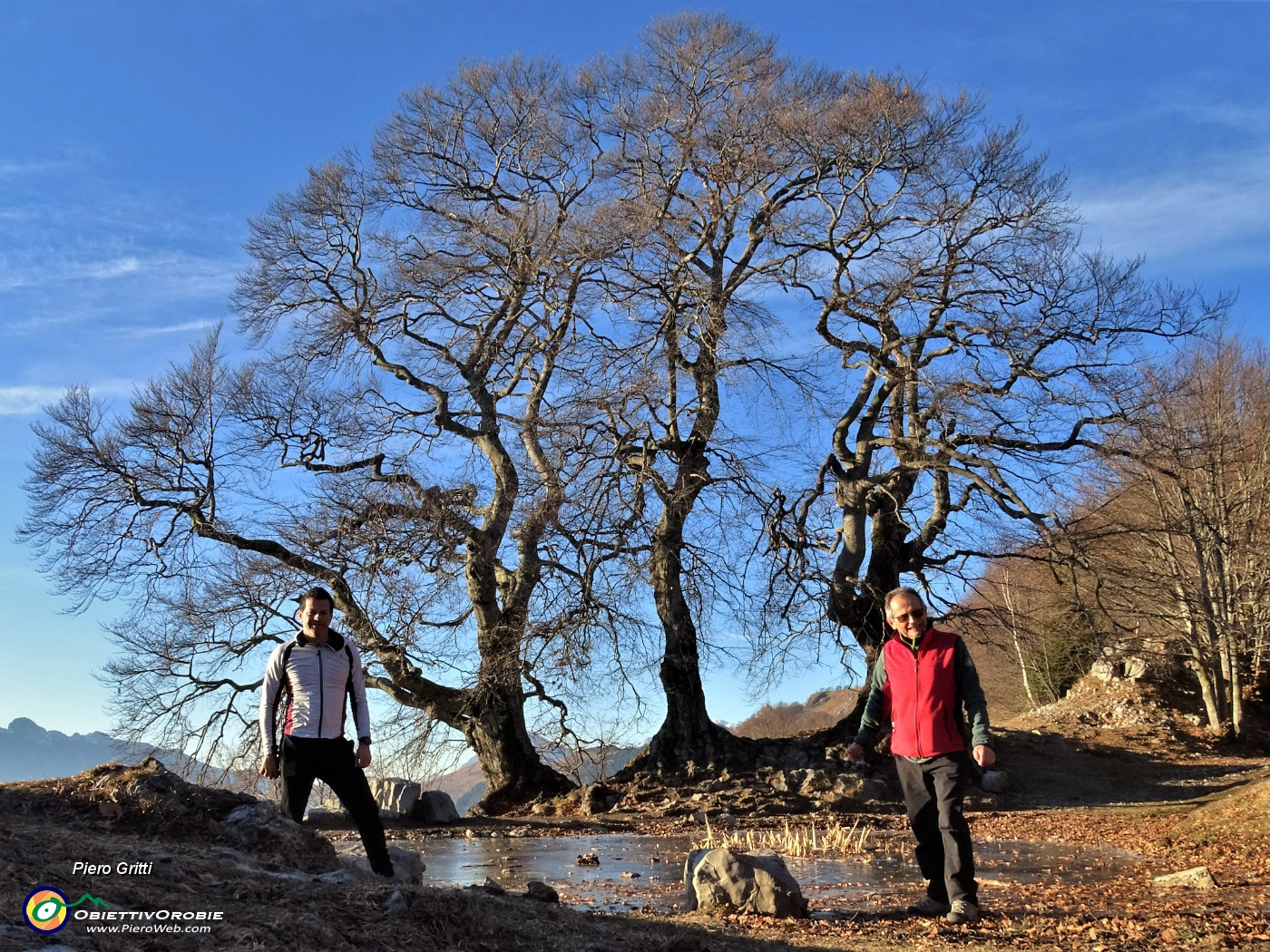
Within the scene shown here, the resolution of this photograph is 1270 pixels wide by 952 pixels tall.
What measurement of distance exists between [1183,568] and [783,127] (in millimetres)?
14327

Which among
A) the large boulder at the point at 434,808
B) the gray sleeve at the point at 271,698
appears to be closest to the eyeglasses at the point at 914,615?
Answer: the gray sleeve at the point at 271,698

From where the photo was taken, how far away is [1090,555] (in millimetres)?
17141

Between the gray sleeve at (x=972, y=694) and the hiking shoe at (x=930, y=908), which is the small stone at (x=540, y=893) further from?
the gray sleeve at (x=972, y=694)

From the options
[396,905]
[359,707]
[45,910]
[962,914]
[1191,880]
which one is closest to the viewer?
[45,910]

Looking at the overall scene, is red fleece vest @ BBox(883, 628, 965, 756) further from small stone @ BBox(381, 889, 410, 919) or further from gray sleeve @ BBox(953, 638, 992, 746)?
small stone @ BBox(381, 889, 410, 919)

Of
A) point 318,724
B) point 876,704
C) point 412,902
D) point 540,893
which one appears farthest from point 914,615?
point 318,724

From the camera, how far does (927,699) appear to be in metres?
6.38

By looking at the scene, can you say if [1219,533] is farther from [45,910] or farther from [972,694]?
[45,910]

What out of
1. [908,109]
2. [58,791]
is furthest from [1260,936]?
[908,109]

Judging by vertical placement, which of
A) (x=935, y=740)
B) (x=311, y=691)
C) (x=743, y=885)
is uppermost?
(x=311, y=691)

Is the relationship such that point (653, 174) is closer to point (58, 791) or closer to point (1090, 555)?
point (1090, 555)

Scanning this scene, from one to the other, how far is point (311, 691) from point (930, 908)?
4.03 m

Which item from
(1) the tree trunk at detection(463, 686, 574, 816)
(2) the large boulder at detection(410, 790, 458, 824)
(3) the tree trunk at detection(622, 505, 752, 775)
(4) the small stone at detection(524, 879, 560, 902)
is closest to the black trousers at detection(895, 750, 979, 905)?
(4) the small stone at detection(524, 879, 560, 902)

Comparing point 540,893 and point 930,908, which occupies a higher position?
point 540,893
